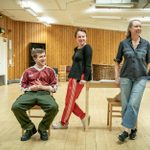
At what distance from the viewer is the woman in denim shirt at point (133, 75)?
3.48 meters

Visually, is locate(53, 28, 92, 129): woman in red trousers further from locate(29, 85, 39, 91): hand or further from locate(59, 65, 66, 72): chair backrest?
locate(59, 65, 66, 72): chair backrest

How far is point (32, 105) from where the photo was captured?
3561mm

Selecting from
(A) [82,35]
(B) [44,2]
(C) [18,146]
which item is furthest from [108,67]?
(C) [18,146]

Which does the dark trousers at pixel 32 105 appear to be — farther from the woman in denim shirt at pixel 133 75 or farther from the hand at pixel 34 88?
the woman in denim shirt at pixel 133 75

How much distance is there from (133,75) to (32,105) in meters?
1.34

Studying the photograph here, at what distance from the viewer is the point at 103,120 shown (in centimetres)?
489

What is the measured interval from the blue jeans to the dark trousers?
2.89 ft

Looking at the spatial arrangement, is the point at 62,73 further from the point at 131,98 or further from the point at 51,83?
the point at 131,98

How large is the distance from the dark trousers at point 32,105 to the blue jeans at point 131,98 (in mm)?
882

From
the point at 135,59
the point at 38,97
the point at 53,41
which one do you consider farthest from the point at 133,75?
the point at 53,41

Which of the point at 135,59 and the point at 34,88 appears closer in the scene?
the point at 135,59

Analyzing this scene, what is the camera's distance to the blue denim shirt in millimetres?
3514

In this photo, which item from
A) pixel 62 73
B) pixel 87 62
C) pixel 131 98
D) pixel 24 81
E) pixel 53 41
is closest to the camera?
pixel 131 98

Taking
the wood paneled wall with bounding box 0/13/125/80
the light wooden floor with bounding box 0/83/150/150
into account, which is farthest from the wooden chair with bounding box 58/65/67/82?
the light wooden floor with bounding box 0/83/150/150
